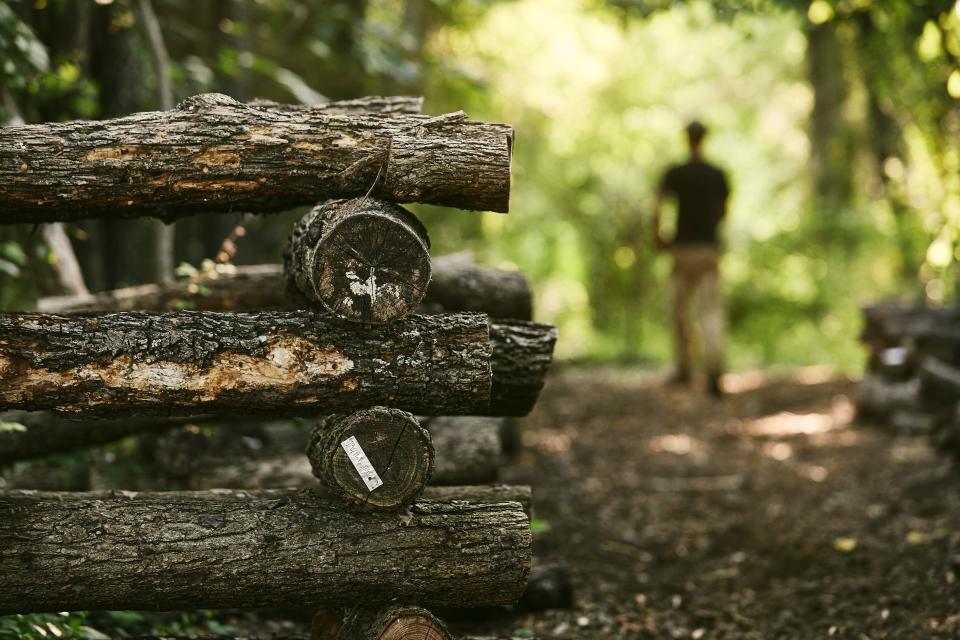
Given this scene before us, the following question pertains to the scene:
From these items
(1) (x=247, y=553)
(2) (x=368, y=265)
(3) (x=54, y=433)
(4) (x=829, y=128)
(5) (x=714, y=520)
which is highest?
(4) (x=829, y=128)

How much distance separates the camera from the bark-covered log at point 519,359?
375 centimetres

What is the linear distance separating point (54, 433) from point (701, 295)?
23.2 feet

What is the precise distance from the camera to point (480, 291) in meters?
5.23

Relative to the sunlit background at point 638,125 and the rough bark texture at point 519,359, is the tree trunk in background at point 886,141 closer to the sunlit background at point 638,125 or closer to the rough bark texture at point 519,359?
the sunlit background at point 638,125

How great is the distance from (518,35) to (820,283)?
6.61 metres

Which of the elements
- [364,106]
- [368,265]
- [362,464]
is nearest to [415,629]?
[362,464]

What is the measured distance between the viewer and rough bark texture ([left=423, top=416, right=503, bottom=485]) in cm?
481

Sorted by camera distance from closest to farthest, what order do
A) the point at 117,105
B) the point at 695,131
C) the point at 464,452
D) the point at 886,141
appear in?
the point at 464,452 < the point at 117,105 < the point at 695,131 < the point at 886,141

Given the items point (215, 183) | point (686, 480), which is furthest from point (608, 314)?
point (215, 183)

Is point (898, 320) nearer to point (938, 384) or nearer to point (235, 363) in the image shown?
point (938, 384)

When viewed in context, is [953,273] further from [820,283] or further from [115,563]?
[115,563]

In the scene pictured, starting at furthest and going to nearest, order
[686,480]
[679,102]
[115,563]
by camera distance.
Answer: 1. [679,102]
2. [686,480]
3. [115,563]

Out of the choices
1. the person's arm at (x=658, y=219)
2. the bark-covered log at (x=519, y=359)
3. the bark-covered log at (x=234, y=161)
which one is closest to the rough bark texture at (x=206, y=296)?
the bark-covered log at (x=234, y=161)

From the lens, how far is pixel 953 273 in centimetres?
920
